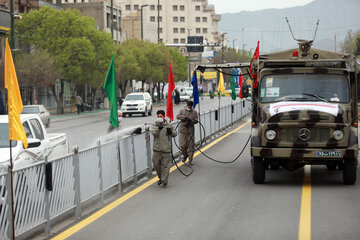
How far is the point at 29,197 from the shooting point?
8734 mm

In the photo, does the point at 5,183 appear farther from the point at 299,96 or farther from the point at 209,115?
the point at 209,115

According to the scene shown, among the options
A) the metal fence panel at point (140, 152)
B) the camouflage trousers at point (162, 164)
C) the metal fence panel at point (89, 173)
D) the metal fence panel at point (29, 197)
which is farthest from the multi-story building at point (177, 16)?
the metal fence panel at point (29, 197)

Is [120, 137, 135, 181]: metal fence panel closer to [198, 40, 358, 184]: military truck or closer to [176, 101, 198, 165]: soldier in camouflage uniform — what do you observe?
[198, 40, 358, 184]: military truck

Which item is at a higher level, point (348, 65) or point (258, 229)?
point (348, 65)

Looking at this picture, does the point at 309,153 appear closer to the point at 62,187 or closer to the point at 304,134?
the point at 304,134

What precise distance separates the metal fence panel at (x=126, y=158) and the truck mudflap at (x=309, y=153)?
8.77 feet

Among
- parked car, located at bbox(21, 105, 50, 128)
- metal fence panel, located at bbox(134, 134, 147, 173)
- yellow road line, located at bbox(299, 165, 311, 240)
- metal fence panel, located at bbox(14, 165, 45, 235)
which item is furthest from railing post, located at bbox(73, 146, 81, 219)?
parked car, located at bbox(21, 105, 50, 128)

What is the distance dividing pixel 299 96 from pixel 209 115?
12312 mm

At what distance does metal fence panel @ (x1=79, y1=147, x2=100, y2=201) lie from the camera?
10.8 meters

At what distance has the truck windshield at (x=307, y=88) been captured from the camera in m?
14.0

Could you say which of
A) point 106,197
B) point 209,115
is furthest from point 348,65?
point 209,115

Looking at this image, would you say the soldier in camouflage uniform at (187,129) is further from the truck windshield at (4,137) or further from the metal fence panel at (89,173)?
the truck windshield at (4,137)

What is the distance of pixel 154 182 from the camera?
14547 mm

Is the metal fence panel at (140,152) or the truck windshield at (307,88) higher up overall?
the truck windshield at (307,88)
